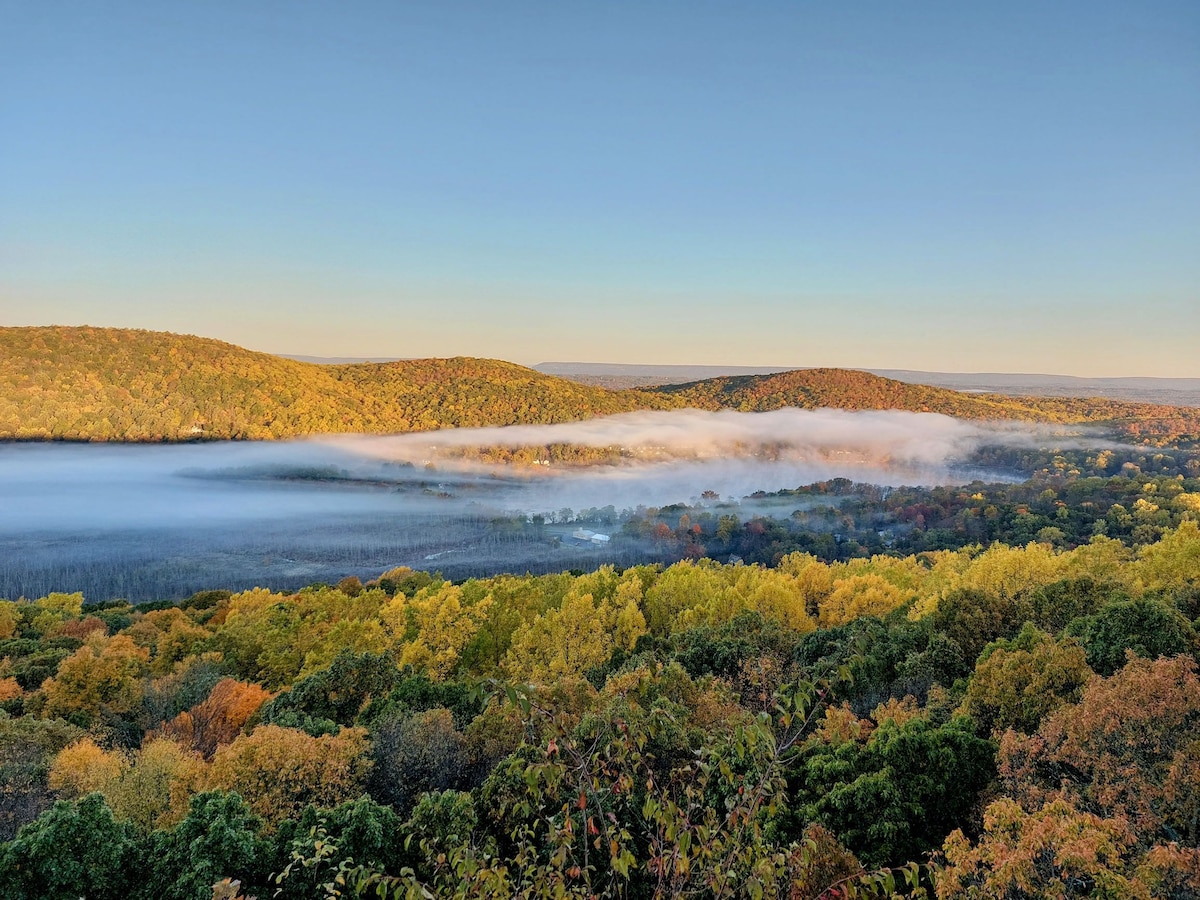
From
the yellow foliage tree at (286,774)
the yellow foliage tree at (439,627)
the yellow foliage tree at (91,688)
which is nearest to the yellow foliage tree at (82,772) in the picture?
the yellow foliage tree at (286,774)

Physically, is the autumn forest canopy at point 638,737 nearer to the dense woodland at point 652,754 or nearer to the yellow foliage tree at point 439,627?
the dense woodland at point 652,754

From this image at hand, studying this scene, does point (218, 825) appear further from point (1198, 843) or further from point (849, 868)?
point (1198, 843)

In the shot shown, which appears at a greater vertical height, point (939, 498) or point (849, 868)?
point (849, 868)

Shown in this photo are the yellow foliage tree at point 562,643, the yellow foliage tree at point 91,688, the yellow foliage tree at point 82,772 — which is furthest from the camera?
the yellow foliage tree at point 562,643

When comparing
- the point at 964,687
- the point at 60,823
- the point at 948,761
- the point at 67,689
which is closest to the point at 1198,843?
the point at 948,761

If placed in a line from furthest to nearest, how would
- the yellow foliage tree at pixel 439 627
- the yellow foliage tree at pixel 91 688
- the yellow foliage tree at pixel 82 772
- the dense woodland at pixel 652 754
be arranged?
the yellow foliage tree at pixel 439 627 → the yellow foliage tree at pixel 91 688 → the yellow foliage tree at pixel 82 772 → the dense woodland at pixel 652 754

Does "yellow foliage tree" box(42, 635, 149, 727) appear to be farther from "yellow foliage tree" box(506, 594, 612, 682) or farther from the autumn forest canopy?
"yellow foliage tree" box(506, 594, 612, 682)

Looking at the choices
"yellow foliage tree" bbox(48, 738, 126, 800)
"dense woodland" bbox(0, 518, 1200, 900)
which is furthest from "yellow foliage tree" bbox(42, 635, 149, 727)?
"yellow foliage tree" bbox(48, 738, 126, 800)

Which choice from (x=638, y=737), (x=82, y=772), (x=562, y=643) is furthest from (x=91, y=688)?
(x=638, y=737)

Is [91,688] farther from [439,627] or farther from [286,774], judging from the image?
[286,774]
